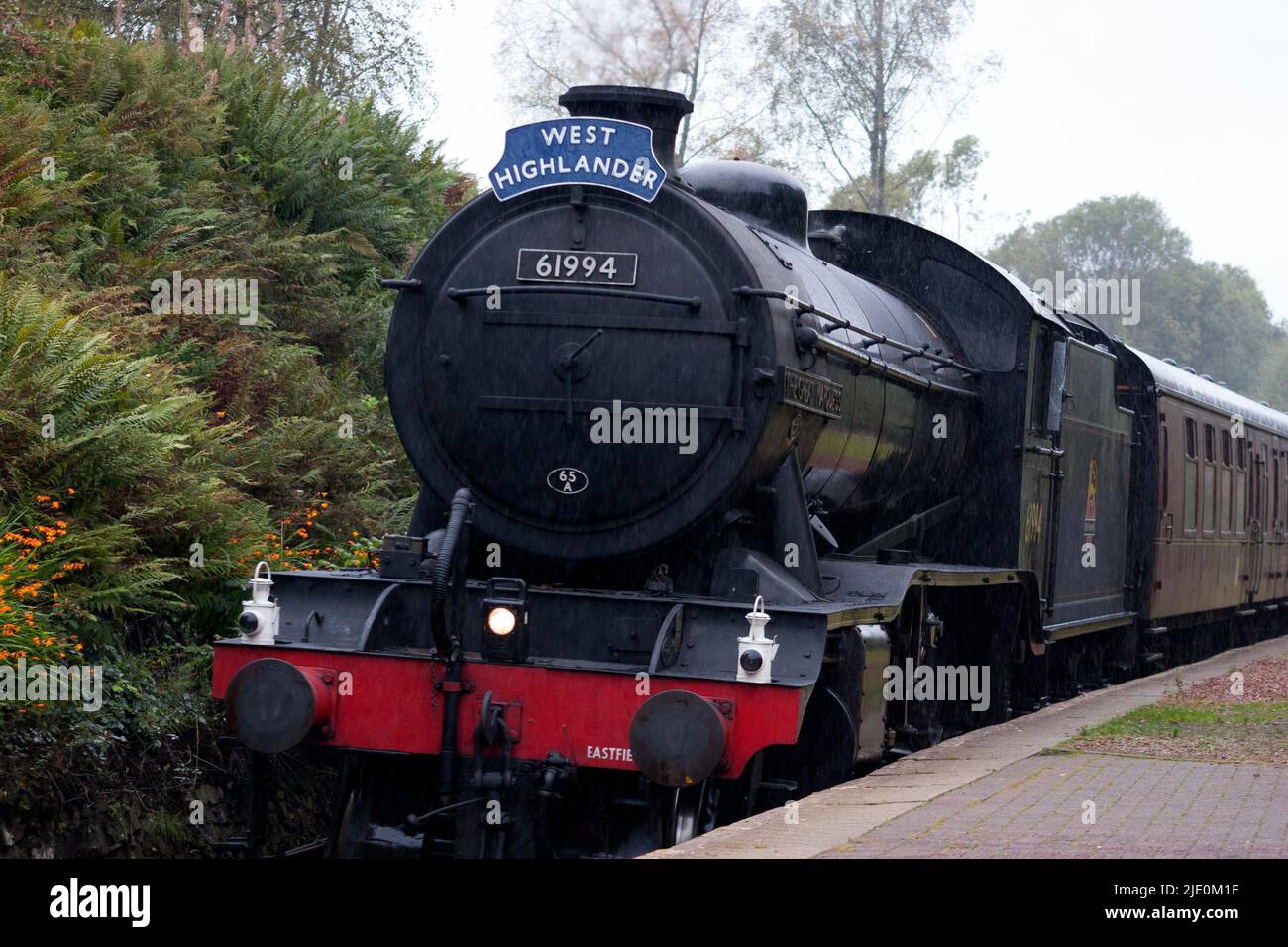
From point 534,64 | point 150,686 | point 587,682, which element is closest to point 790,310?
point 587,682

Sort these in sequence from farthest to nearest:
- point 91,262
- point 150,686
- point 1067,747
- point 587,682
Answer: point 91,262, point 1067,747, point 150,686, point 587,682

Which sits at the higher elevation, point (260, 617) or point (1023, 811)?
point (260, 617)

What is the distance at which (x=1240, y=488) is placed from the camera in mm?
16750

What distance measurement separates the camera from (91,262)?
33.6 feet

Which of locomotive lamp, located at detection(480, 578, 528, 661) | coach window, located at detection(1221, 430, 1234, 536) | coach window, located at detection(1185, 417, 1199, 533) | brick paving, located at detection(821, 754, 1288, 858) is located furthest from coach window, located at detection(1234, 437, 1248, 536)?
locomotive lamp, located at detection(480, 578, 528, 661)

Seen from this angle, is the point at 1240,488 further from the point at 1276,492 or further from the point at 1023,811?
the point at 1023,811

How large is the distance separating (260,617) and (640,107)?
2818 millimetres

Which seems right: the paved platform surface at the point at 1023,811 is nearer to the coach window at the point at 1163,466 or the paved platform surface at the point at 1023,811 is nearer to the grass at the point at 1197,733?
the grass at the point at 1197,733

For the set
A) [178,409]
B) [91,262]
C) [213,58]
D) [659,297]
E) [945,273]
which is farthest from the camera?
[213,58]

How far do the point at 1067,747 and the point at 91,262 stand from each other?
7.27 meters

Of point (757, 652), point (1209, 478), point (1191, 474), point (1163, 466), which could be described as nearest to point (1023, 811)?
point (757, 652)

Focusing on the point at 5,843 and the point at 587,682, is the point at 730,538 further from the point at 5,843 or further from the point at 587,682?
the point at 5,843

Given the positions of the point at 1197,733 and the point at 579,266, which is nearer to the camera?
the point at 579,266

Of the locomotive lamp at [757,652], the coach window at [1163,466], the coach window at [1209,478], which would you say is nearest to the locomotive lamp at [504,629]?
the locomotive lamp at [757,652]
